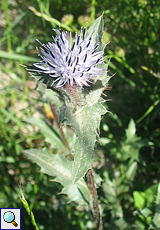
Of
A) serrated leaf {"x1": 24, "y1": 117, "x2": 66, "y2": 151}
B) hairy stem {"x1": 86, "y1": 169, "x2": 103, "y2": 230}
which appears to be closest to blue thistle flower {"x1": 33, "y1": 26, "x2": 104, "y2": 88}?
hairy stem {"x1": 86, "y1": 169, "x2": 103, "y2": 230}

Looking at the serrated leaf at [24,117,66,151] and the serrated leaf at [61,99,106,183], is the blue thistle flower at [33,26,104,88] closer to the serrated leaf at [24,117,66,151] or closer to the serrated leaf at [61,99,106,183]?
the serrated leaf at [61,99,106,183]

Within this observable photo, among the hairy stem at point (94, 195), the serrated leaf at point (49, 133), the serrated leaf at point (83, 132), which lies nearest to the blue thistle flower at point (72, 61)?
the serrated leaf at point (83, 132)

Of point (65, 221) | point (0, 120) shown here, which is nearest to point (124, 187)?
point (65, 221)

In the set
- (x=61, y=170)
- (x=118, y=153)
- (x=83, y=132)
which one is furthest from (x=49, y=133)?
(x=83, y=132)

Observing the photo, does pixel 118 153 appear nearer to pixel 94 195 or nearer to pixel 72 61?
pixel 94 195

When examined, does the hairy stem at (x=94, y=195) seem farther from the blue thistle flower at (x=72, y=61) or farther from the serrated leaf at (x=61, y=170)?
the blue thistle flower at (x=72, y=61)

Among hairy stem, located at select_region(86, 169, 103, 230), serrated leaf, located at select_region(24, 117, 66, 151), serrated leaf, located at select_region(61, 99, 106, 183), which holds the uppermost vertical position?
serrated leaf, located at select_region(24, 117, 66, 151)
